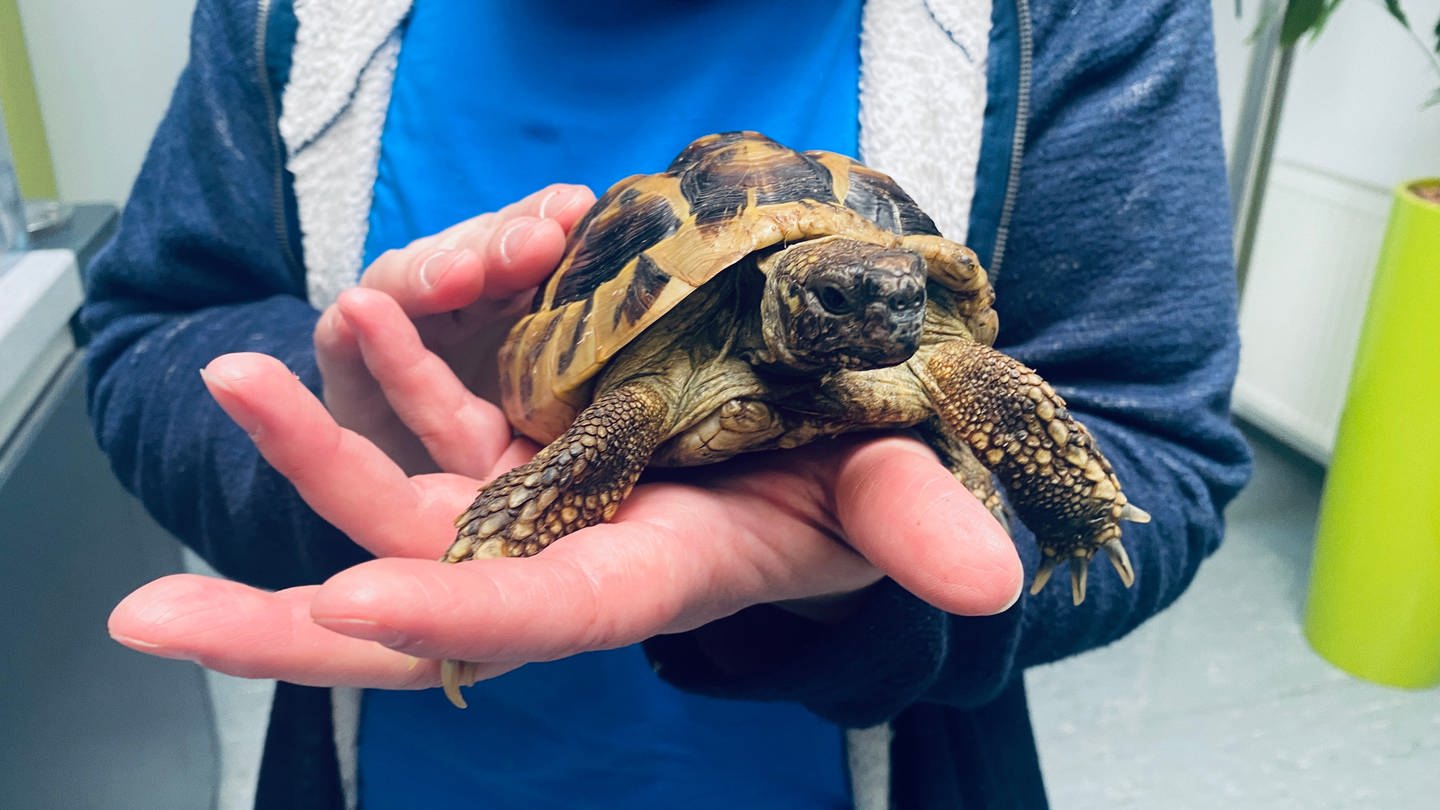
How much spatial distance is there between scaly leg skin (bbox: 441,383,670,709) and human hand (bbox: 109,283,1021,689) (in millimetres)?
21

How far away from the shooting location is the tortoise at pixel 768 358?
0.59 meters

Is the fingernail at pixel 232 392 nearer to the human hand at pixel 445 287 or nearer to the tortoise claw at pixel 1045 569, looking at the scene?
the human hand at pixel 445 287

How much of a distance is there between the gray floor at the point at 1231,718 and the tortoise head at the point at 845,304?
1.47 metres

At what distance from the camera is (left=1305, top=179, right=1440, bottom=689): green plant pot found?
1.68 metres

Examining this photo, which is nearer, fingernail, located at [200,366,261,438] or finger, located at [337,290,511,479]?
fingernail, located at [200,366,261,438]

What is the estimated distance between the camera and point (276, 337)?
2.86ft

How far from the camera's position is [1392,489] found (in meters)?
1.82

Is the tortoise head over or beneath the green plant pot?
over

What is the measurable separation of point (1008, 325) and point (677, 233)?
0.35 meters

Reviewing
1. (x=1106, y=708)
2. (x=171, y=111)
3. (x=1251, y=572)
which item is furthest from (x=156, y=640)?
(x=1251, y=572)

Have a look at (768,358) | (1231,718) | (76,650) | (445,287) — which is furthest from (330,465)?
(1231,718)

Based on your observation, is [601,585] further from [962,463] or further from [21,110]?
[21,110]

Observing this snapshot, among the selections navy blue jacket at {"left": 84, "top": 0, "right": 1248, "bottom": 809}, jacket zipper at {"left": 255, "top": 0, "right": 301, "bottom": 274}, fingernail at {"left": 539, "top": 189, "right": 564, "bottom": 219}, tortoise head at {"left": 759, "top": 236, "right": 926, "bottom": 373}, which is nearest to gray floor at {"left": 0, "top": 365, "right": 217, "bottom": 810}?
navy blue jacket at {"left": 84, "top": 0, "right": 1248, "bottom": 809}

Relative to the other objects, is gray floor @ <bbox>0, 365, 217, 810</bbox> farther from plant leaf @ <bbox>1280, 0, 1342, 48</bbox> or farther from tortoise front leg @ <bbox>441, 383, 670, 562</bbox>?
plant leaf @ <bbox>1280, 0, 1342, 48</bbox>
